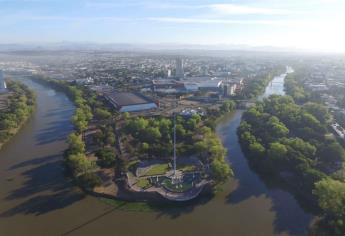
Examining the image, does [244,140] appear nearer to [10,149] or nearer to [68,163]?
[68,163]

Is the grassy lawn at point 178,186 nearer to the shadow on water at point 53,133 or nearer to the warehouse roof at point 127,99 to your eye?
the shadow on water at point 53,133

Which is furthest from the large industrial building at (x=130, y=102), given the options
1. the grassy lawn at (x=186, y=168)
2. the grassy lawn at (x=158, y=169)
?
the grassy lawn at (x=186, y=168)

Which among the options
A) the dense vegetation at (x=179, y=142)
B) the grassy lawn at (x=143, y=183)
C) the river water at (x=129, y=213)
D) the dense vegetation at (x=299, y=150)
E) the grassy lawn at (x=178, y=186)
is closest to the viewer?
the river water at (x=129, y=213)

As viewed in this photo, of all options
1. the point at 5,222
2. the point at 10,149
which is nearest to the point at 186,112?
the point at 10,149

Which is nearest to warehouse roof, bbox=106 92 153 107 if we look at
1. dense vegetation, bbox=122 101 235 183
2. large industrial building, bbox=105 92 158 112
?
large industrial building, bbox=105 92 158 112

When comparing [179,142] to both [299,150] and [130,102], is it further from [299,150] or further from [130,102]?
[130,102]

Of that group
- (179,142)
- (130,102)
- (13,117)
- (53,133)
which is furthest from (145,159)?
(130,102)

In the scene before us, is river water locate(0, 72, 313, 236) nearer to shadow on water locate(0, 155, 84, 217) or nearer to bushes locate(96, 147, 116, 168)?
shadow on water locate(0, 155, 84, 217)
